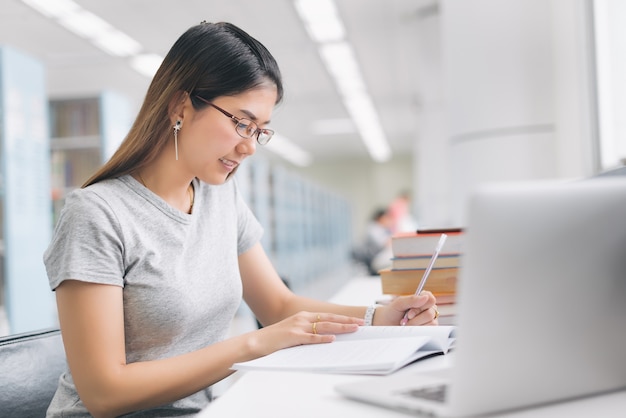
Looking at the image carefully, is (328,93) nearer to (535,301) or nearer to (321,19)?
(321,19)

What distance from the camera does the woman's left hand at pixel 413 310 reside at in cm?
113

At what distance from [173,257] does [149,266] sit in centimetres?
6

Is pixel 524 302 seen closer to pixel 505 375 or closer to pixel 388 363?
pixel 505 375

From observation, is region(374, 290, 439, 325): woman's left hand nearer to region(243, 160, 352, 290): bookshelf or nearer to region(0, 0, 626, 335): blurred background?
region(0, 0, 626, 335): blurred background

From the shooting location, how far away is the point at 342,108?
10703 millimetres

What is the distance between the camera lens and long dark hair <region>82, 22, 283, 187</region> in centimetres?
117

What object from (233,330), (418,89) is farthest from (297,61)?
(233,330)

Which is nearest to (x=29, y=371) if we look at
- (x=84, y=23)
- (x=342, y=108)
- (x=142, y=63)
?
(x=84, y=23)

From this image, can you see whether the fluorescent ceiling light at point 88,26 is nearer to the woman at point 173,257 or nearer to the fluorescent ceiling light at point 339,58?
the fluorescent ceiling light at point 339,58

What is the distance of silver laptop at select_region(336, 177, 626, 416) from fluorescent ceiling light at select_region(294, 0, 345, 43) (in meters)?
5.34

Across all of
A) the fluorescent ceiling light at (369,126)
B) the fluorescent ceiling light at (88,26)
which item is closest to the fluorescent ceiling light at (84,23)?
the fluorescent ceiling light at (88,26)

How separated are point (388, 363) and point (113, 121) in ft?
17.1

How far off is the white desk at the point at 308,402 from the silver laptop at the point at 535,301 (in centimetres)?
1

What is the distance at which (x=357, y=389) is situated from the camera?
72 centimetres
